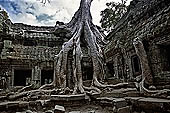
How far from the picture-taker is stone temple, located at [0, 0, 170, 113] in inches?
136

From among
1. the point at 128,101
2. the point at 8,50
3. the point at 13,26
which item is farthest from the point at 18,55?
the point at 128,101

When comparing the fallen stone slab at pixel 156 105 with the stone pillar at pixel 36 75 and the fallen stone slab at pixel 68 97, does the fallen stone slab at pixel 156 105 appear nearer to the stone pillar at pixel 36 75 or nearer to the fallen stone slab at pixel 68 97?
the fallen stone slab at pixel 68 97

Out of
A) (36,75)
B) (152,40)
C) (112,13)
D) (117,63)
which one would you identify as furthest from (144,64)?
(112,13)

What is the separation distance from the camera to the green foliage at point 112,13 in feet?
42.0

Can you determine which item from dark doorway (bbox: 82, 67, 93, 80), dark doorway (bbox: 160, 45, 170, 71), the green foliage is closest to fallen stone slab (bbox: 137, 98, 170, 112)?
dark doorway (bbox: 160, 45, 170, 71)

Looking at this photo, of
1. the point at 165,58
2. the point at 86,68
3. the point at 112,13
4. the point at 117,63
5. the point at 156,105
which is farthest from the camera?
the point at 112,13

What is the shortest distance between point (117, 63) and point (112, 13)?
7088mm

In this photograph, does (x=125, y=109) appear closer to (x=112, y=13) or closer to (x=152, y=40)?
(x=152, y=40)

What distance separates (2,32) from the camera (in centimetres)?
920

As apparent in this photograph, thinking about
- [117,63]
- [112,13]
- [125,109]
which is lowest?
[125,109]

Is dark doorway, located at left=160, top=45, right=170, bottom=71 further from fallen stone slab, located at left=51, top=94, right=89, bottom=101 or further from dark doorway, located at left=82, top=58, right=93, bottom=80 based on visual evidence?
dark doorway, located at left=82, top=58, right=93, bottom=80

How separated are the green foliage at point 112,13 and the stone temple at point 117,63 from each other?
3877 millimetres

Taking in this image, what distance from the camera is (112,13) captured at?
13.0 m

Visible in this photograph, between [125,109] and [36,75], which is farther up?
[36,75]
